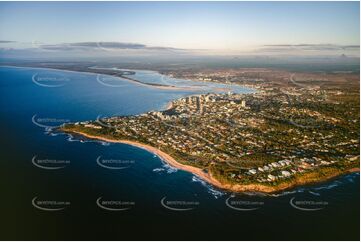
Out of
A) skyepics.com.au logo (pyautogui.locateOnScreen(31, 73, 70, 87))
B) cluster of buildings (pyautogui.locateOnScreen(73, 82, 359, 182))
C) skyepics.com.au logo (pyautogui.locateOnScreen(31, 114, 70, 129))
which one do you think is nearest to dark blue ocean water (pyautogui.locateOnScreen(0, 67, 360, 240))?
cluster of buildings (pyautogui.locateOnScreen(73, 82, 359, 182))

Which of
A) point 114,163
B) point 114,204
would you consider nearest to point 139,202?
point 114,204

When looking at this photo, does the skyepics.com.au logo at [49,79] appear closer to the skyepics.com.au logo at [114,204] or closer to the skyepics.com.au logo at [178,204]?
the skyepics.com.au logo at [114,204]

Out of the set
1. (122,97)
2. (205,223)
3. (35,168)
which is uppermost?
(122,97)

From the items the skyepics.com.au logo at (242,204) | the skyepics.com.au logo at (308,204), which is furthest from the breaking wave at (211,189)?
the skyepics.com.au logo at (308,204)

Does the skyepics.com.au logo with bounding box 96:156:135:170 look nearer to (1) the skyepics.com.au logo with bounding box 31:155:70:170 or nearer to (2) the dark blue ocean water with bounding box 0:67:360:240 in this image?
(2) the dark blue ocean water with bounding box 0:67:360:240

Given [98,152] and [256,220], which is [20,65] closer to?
[98,152]

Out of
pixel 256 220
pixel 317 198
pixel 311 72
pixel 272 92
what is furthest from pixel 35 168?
pixel 311 72

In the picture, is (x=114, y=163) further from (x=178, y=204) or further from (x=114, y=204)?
(x=178, y=204)
